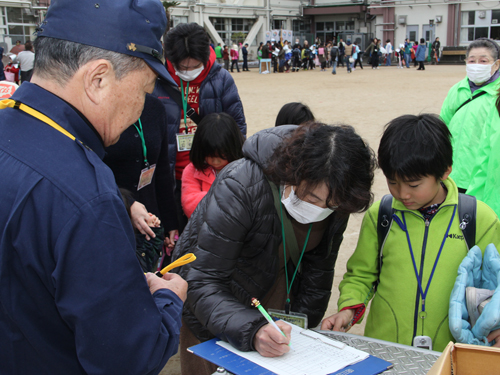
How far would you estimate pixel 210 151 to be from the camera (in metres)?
3.03

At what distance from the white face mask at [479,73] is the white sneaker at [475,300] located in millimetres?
2594

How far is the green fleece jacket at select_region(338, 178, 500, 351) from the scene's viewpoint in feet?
6.23

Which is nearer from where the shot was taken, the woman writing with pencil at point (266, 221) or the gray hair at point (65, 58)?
the gray hair at point (65, 58)

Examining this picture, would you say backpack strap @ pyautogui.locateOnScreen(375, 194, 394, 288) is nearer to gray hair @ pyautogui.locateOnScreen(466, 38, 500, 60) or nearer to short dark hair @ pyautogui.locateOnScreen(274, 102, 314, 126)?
short dark hair @ pyautogui.locateOnScreen(274, 102, 314, 126)

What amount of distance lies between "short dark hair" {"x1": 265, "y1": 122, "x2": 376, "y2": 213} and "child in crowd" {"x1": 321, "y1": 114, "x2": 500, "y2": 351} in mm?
255

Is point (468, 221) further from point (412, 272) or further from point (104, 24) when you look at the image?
point (104, 24)

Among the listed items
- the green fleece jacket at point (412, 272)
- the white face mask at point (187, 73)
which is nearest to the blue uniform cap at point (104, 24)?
the green fleece jacket at point (412, 272)

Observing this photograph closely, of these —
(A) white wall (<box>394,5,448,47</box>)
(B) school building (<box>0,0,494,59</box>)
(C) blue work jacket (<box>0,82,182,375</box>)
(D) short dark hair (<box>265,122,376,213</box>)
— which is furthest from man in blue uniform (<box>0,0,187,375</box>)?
(A) white wall (<box>394,5,448,47</box>)

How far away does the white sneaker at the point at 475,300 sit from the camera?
64.7 inches

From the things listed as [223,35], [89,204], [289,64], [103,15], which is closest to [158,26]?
[103,15]

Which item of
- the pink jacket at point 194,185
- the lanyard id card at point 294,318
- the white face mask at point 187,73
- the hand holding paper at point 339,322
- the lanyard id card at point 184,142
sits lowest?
the hand holding paper at point 339,322

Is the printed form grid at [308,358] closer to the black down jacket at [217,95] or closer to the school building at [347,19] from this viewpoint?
the black down jacket at [217,95]

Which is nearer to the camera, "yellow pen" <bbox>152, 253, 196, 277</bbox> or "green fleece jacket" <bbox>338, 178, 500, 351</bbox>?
"yellow pen" <bbox>152, 253, 196, 277</bbox>

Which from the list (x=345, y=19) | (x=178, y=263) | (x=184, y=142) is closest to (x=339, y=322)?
(x=178, y=263)
